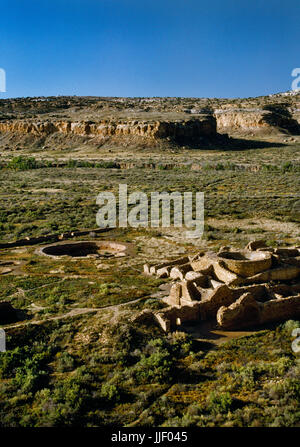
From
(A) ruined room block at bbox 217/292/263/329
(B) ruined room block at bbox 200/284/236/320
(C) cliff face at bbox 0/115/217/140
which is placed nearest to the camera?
(A) ruined room block at bbox 217/292/263/329

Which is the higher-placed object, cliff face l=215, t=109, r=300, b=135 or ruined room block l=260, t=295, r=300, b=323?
cliff face l=215, t=109, r=300, b=135

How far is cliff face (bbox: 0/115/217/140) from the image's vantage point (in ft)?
318

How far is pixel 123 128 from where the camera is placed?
9881 cm

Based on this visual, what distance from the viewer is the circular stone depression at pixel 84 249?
2655 centimetres

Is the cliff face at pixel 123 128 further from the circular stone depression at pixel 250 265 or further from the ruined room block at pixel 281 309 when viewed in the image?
the ruined room block at pixel 281 309

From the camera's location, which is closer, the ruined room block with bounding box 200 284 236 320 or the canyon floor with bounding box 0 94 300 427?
the canyon floor with bounding box 0 94 300 427

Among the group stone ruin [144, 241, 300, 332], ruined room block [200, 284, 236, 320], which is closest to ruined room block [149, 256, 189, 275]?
stone ruin [144, 241, 300, 332]

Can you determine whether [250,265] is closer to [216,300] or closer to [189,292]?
[216,300]

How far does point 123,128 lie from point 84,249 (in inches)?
2993

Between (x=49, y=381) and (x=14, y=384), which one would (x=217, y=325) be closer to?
(x=49, y=381)

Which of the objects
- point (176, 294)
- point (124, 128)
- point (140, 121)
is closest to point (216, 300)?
point (176, 294)

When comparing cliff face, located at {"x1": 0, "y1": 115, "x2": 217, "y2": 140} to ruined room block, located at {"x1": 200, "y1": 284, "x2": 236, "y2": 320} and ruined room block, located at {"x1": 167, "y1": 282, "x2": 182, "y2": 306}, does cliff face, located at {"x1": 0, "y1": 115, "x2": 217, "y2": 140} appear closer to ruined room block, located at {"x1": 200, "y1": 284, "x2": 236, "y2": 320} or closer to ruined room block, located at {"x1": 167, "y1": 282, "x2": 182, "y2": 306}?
ruined room block, located at {"x1": 167, "y1": 282, "x2": 182, "y2": 306}

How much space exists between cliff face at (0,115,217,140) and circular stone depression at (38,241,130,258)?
73.0 m
